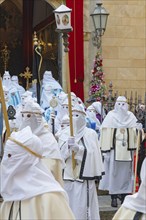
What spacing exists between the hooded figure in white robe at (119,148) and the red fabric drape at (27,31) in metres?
13.4

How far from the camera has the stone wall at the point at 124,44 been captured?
21.1 metres

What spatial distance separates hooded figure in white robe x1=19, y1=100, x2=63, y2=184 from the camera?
8391 mm

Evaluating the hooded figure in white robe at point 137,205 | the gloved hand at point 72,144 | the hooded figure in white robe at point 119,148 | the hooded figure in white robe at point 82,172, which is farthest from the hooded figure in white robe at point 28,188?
the hooded figure in white robe at point 119,148

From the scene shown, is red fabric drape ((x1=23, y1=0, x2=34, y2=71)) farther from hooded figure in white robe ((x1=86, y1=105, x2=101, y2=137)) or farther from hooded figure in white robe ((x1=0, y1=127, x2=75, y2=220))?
hooded figure in white robe ((x1=0, y1=127, x2=75, y2=220))

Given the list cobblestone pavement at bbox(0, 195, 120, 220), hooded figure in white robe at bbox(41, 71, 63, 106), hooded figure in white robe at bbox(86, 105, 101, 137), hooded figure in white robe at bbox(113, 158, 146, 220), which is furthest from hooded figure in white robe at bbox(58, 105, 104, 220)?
hooded figure in white robe at bbox(41, 71, 63, 106)

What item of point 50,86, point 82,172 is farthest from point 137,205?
point 50,86

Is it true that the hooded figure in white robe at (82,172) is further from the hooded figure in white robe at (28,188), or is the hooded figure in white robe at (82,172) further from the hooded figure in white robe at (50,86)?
the hooded figure in white robe at (50,86)

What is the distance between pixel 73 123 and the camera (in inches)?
405

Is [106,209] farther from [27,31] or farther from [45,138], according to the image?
[27,31]

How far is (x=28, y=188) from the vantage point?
17.2 feet

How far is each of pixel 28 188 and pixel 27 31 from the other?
2216cm

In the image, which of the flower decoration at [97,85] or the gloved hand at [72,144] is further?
the flower decoration at [97,85]

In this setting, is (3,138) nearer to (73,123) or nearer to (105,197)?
(73,123)

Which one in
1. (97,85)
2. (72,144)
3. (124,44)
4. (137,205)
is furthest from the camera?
(124,44)
